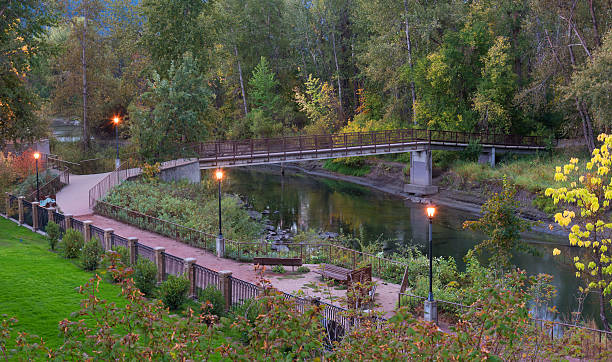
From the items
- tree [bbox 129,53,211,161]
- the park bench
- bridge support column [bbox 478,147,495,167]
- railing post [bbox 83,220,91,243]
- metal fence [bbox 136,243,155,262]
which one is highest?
tree [bbox 129,53,211,161]

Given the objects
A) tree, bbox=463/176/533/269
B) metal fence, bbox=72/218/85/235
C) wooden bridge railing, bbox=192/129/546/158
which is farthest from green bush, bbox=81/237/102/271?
wooden bridge railing, bbox=192/129/546/158

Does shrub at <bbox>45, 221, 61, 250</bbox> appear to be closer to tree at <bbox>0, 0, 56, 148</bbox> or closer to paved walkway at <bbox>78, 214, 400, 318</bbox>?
paved walkway at <bbox>78, 214, 400, 318</bbox>

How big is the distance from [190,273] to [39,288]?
3.89 m

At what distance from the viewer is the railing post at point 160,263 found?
17.6m

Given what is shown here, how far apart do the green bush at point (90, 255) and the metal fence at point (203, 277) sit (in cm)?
335

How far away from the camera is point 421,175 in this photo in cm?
4581

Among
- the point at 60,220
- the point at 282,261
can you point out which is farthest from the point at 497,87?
the point at 60,220

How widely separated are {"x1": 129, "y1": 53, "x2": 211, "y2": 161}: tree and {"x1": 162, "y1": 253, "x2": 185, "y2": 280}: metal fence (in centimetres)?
2012

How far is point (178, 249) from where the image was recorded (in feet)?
74.8

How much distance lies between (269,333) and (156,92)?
106ft

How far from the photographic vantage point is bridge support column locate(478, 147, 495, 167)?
4625 centimetres

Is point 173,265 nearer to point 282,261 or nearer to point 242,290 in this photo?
point 242,290

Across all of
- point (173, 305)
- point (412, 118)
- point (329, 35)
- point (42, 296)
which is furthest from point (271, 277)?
point (329, 35)

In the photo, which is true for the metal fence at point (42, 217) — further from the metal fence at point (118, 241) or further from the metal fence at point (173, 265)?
the metal fence at point (173, 265)
